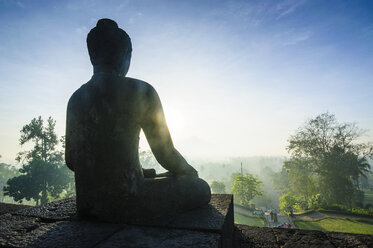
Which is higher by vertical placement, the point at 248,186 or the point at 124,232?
the point at 124,232

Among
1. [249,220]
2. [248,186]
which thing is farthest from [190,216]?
[248,186]

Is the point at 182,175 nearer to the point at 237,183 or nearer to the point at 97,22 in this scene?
the point at 97,22

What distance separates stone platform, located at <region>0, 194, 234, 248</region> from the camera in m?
1.28

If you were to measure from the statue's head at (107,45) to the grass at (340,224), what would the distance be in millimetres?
18879

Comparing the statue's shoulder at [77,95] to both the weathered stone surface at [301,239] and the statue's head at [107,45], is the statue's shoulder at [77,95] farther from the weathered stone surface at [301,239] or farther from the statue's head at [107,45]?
the weathered stone surface at [301,239]

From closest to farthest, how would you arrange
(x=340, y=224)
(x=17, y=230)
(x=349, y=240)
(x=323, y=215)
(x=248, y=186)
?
(x=17, y=230)
(x=349, y=240)
(x=340, y=224)
(x=323, y=215)
(x=248, y=186)

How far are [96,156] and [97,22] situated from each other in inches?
57.5

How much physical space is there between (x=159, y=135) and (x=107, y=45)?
42.5 inches

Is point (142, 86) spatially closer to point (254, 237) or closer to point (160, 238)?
point (160, 238)

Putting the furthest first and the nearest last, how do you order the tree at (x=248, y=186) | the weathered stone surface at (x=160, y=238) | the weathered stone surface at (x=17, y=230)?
the tree at (x=248, y=186) < the weathered stone surface at (x=17, y=230) < the weathered stone surface at (x=160, y=238)

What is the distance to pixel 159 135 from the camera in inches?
75.7

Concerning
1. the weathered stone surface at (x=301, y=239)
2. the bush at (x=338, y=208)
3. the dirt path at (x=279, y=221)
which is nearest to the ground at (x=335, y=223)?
the bush at (x=338, y=208)

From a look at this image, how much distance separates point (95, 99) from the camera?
66.3 inches

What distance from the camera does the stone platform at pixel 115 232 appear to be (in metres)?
1.28
